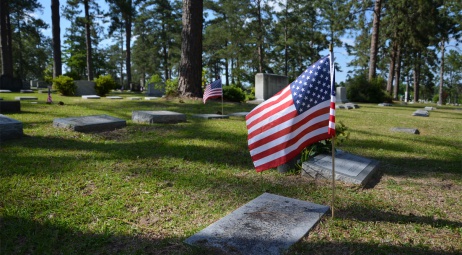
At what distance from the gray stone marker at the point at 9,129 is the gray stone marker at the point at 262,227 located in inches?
160

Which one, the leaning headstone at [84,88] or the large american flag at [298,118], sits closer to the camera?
the large american flag at [298,118]

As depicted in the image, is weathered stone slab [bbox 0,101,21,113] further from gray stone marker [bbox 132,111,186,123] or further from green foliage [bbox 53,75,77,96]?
green foliage [bbox 53,75,77,96]

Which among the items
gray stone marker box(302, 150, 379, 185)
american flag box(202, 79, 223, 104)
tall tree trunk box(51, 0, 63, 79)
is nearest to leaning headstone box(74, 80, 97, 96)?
tall tree trunk box(51, 0, 63, 79)

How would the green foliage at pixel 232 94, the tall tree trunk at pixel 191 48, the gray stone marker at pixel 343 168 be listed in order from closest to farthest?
the gray stone marker at pixel 343 168, the tall tree trunk at pixel 191 48, the green foliage at pixel 232 94

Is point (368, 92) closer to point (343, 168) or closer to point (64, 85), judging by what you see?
point (64, 85)

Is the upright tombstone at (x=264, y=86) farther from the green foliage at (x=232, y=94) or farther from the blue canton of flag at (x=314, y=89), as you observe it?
the blue canton of flag at (x=314, y=89)

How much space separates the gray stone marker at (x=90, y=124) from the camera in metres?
5.73

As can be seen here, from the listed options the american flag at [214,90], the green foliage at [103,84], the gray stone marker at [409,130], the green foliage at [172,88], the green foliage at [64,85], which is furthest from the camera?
the green foliage at [103,84]

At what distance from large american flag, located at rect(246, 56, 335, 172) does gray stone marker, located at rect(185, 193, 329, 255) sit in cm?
39

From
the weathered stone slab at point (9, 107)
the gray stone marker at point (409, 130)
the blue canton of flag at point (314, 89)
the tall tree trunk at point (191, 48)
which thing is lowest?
the gray stone marker at point (409, 130)

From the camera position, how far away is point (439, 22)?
95.8 feet

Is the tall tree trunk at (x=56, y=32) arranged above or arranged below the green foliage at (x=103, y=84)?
above

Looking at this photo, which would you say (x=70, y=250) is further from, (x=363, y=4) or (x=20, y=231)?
(x=363, y=4)

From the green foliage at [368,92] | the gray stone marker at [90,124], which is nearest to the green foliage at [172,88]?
Answer: the gray stone marker at [90,124]
